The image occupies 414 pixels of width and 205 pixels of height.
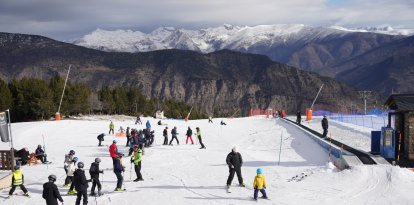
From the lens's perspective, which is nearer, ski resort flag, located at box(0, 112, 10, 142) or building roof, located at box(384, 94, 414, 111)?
ski resort flag, located at box(0, 112, 10, 142)

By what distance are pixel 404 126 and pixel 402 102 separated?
1123 millimetres

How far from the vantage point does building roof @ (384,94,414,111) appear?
21.6 meters

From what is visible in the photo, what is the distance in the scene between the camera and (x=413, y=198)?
15.1 metres

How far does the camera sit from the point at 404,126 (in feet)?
72.0

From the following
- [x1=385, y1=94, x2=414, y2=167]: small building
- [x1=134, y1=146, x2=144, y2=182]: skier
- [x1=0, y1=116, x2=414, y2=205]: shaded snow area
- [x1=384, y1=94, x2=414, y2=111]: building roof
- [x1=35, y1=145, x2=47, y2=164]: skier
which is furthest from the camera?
[x1=35, y1=145, x2=47, y2=164]: skier

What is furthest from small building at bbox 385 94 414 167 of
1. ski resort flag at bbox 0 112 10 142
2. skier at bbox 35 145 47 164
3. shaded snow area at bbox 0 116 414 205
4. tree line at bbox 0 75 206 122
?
tree line at bbox 0 75 206 122

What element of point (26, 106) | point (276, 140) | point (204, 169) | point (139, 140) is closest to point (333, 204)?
point (204, 169)

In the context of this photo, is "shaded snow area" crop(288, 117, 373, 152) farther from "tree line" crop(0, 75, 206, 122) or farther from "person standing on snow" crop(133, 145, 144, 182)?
"tree line" crop(0, 75, 206, 122)

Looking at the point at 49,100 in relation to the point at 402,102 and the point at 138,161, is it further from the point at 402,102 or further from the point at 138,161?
the point at 402,102

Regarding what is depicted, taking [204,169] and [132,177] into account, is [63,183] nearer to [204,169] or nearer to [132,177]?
[132,177]

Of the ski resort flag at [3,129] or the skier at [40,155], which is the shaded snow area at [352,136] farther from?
the ski resort flag at [3,129]

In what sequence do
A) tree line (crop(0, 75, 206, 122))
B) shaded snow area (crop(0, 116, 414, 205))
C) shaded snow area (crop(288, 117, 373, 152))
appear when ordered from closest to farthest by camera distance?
shaded snow area (crop(0, 116, 414, 205)), shaded snow area (crop(288, 117, 373, 152)), tree line (crop(0, 75, 206, 122))

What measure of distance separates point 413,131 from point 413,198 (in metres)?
7.13

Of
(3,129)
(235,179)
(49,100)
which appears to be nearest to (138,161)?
(235,179)
